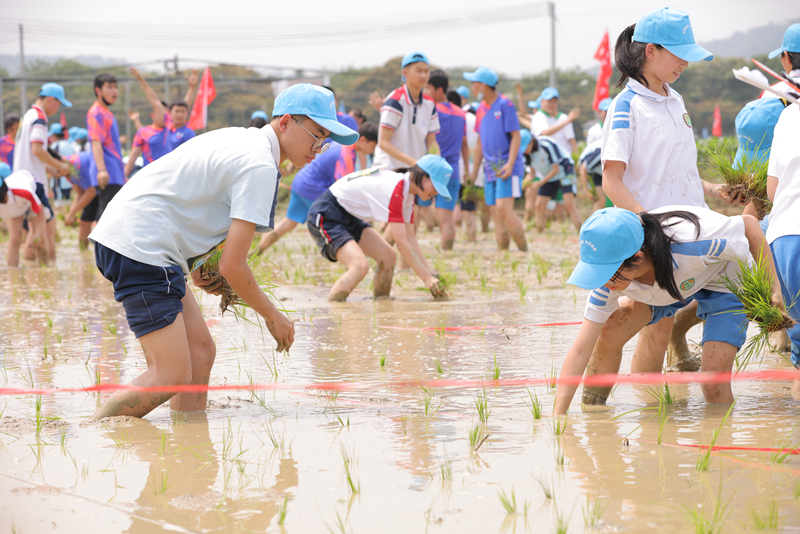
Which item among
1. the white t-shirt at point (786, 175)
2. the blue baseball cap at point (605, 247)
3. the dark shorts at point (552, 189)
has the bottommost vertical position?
the blue baseball cap at point (605, 247)

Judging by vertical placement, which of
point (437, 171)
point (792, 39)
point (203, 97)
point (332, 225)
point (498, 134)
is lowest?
point (332, 225)

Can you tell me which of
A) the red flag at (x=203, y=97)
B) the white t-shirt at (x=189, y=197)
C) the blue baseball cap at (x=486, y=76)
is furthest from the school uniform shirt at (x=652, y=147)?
the red flag at (x=203, y=97)

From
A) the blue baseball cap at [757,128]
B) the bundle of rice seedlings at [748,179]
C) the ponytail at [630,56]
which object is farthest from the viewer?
the blue baseball cap at [757,128]

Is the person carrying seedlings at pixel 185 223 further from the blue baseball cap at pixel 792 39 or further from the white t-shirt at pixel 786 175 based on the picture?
the blue baseball cap at pixel 792 39

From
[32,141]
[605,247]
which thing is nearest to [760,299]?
[605,247]

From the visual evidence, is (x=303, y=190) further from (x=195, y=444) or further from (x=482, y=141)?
(x=195, y=444)

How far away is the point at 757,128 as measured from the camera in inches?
160

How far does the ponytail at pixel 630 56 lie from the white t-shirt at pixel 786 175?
0.63 m

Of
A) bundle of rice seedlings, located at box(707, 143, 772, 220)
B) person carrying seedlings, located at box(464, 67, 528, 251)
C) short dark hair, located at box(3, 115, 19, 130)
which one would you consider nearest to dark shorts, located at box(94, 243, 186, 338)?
bundle of rice seedlings, located at box(707, 143, 772, 220)

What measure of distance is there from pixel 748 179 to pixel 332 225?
128 inches

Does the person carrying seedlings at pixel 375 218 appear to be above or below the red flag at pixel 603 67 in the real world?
A: below

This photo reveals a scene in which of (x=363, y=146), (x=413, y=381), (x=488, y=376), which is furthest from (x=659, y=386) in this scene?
(x=363, y=146)

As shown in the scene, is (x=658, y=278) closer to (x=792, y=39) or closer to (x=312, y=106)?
(x=312, y=106)

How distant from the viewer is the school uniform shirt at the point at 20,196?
28.0 feet
